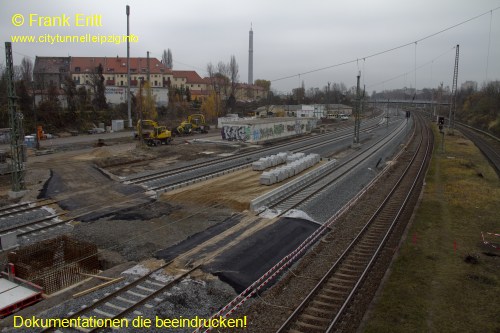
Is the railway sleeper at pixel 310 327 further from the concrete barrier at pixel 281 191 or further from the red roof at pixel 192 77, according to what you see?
the red roof at pixel 192 77

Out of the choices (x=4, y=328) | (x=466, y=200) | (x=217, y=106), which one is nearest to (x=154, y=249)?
(x=4, y=328)

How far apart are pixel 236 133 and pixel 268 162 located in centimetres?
2033

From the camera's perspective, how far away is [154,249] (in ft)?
49.7

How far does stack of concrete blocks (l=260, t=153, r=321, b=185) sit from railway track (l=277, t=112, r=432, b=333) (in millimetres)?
7527

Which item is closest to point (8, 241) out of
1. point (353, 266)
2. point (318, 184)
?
point (353, 266)

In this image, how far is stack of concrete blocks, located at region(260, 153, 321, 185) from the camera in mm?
26125

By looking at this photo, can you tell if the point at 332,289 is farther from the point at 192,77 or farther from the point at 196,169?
the point at 192,77

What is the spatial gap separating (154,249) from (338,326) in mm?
7952

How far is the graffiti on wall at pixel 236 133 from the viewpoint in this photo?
50719mm

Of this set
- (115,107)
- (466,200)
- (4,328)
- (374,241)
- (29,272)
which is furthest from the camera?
(115,107)

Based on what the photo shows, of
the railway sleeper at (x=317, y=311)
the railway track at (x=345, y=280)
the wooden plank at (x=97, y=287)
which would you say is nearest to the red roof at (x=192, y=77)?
the railway track at (x=345, y=280)

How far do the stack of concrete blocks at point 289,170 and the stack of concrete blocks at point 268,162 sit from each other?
82cm

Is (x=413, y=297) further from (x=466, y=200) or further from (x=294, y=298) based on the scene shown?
(x=466, y=200)

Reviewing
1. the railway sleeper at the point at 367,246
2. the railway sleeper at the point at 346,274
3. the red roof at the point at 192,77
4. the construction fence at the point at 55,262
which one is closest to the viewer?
the construction fence at the point at 55,262
